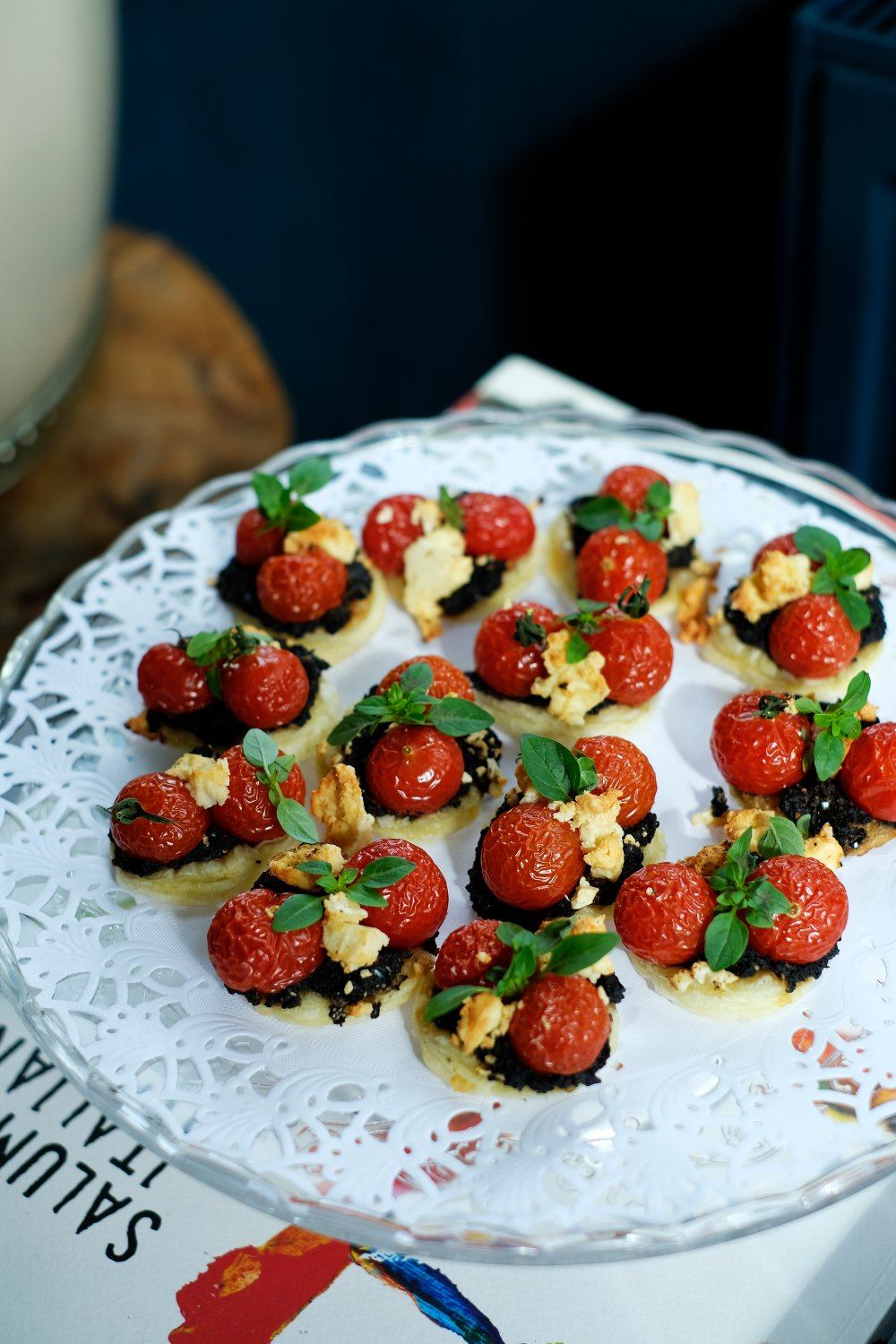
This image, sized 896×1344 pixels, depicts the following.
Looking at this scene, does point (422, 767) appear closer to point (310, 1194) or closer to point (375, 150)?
point (310, 1194)

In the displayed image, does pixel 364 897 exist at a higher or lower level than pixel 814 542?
lower

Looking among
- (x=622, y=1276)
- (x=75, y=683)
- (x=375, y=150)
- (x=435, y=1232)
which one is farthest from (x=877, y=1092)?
(x=375, y=150)

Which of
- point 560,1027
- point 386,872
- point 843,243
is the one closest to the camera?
point 560,1027

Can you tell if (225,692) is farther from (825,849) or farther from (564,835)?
(825,849)

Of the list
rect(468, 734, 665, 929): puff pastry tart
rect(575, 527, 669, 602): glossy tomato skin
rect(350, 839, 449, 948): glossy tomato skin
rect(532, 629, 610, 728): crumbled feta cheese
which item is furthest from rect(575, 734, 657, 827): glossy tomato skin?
rect(575, 527, 669, 602): glossy tomato skin

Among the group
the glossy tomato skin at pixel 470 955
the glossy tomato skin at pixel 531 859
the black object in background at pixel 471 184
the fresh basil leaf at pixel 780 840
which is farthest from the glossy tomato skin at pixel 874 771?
the black object in background at pixel 471 184

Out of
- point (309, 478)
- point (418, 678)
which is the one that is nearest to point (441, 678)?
point (418, 678)

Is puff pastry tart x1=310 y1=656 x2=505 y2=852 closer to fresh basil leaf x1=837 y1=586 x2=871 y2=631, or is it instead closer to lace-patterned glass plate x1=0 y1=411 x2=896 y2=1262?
lace-patterned glass plate x1=0 y1=411 x2=896 y2=1262
